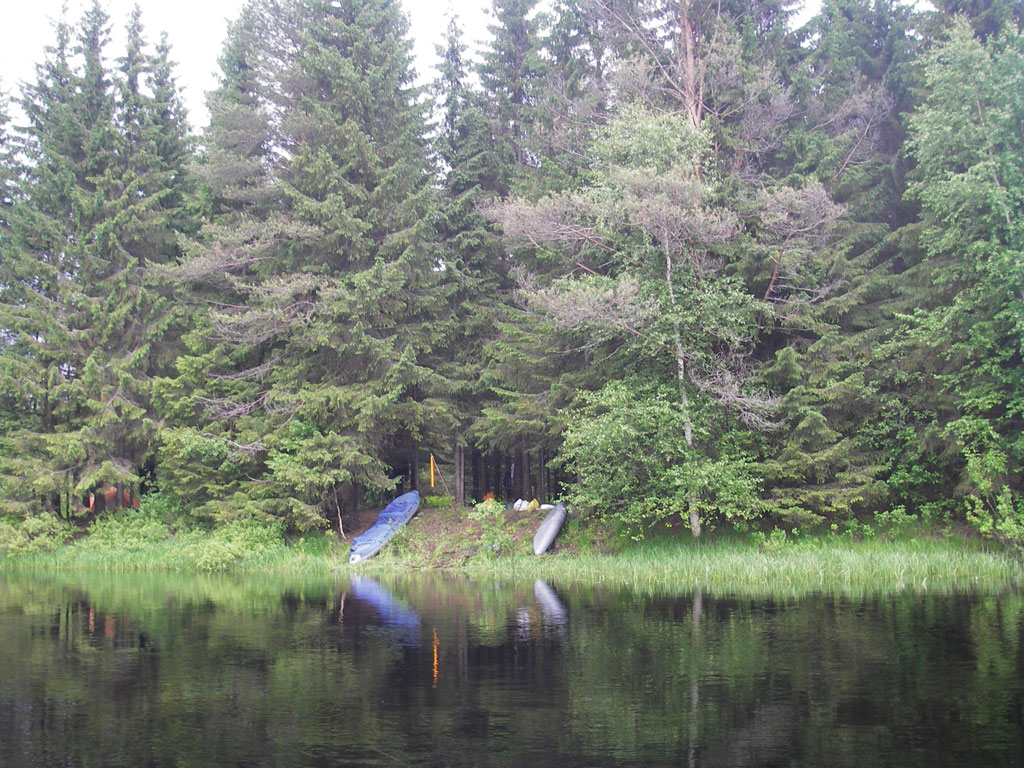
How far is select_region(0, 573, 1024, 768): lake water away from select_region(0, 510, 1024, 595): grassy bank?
246cm

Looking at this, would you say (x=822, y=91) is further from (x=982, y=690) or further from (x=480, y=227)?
(x=982, y=690)

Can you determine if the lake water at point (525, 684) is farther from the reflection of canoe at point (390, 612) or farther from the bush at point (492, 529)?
the bush at point (492, 529)

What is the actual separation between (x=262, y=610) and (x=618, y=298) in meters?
10.5

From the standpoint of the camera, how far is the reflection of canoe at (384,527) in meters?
22.6

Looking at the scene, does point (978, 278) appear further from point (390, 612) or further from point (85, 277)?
point (85, 277)

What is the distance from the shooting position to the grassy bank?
53.5 ft

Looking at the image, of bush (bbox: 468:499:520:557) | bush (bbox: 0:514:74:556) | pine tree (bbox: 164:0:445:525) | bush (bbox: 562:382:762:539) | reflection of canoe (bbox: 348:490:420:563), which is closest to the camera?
bush (bbox: 562:382:762:539)

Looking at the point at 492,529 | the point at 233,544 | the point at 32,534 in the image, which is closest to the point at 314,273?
the point at 233,544

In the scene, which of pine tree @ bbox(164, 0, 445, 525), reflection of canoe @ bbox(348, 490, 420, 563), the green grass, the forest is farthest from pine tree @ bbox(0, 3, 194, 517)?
the green grass

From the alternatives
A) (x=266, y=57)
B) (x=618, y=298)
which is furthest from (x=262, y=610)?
(x=266, y=57)

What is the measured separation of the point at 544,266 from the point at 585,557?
360 inches

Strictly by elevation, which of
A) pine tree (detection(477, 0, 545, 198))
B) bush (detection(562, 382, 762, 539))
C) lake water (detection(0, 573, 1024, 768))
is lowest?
lake water (detection(0, 573, 1024, 768))

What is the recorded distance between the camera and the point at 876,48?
26141 mm

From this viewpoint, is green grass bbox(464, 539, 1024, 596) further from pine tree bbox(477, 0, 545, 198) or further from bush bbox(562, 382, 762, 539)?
pine tree bbox(477, 0, 545, 198)
